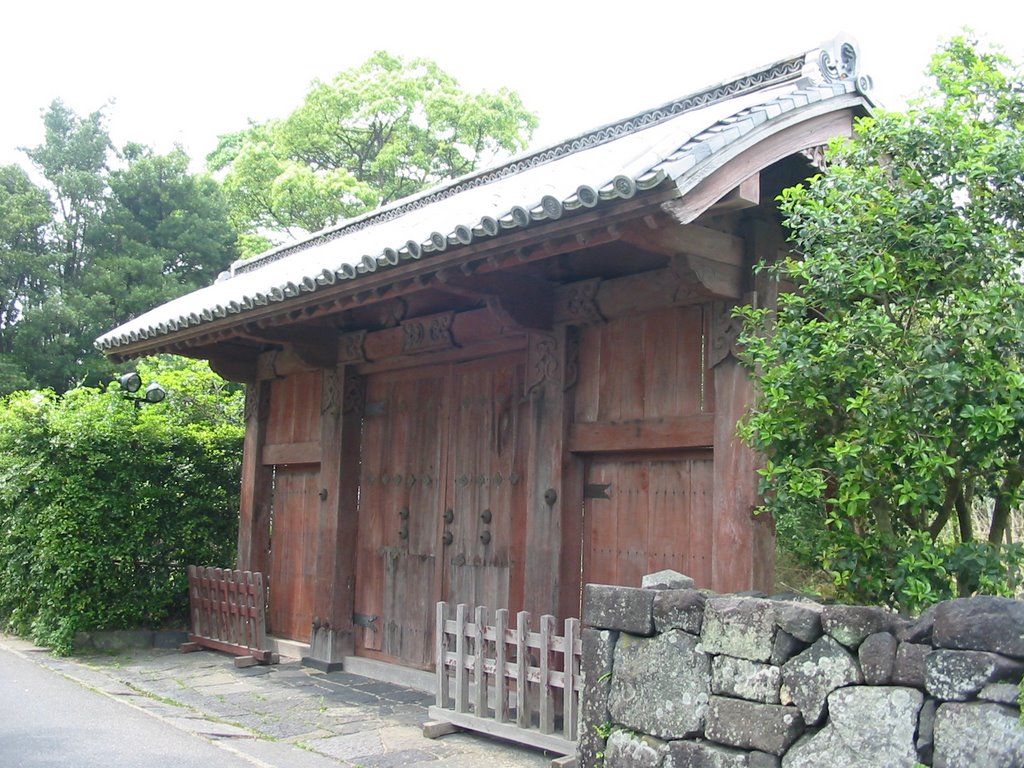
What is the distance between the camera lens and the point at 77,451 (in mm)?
10344

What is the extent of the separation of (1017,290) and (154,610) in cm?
923

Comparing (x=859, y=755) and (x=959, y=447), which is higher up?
(x=959, y=447)

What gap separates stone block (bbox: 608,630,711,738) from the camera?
438 cm

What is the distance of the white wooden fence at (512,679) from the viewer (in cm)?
572

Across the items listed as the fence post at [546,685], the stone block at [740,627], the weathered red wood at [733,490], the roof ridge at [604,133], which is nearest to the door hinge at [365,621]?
the fence post at [546,685]

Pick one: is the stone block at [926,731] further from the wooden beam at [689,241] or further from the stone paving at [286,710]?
the stone paving at [286,710]

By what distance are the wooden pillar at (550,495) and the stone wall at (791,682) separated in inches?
68.4

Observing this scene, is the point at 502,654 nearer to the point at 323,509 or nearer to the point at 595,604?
the point at 595,604

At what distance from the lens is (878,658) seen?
372 cm

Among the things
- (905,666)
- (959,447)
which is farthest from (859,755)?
(959,447)

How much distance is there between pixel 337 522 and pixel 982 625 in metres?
6.48

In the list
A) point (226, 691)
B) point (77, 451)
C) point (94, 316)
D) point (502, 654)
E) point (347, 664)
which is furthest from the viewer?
point (94, 316)

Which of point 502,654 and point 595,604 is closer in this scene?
point 595,604

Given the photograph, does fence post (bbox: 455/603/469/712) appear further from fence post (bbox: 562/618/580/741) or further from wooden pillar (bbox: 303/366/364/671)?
wooden pillar (bbox: 303/366/364/671)
